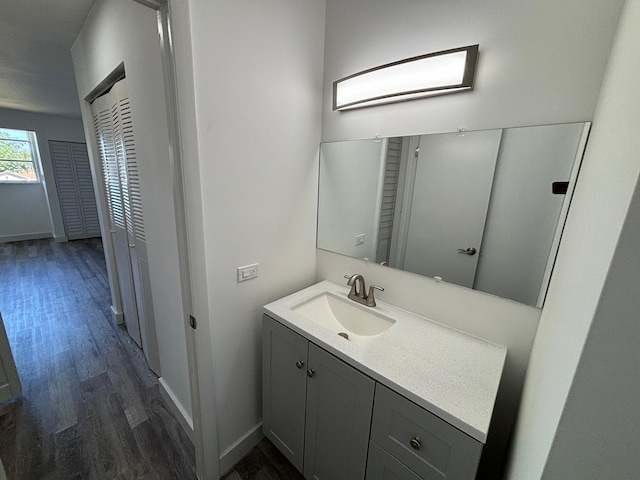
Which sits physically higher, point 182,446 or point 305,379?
point 305,379

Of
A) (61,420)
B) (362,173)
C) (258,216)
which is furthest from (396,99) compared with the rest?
(61,420)

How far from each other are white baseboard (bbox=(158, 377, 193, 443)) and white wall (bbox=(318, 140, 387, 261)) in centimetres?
140

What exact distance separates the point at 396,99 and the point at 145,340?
255 centimetres

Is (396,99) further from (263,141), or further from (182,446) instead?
(182,446)

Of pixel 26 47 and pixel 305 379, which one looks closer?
pixel 305 379

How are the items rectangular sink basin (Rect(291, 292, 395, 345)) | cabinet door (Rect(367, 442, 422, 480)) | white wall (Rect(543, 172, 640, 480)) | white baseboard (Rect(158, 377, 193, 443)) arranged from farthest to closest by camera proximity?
white baseboard (Rect(158, 377, 193, 443)) → rectangular sink basin (Rect(291, 292, 395, 345)) → cabinet door (Rect(367, 442, 422, 480)) → white wall (Rect(543, 172, 640, 480))

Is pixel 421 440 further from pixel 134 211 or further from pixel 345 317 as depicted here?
pixel 134 211

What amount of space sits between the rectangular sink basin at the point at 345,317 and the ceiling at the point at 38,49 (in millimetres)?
2680

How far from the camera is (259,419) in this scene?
1.58 m

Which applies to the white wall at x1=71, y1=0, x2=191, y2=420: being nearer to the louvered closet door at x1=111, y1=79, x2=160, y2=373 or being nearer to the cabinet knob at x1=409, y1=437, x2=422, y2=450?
the louvered closet door at x1=111, y1=79, x2=160, y2=373

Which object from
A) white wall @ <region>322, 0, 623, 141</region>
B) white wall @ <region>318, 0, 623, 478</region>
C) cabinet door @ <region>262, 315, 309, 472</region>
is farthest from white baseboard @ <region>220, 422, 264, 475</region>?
white wall @ <region>322, 0, 623, 141</region>

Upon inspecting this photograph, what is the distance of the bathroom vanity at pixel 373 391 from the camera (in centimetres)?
81

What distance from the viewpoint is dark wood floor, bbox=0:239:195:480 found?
1430mm

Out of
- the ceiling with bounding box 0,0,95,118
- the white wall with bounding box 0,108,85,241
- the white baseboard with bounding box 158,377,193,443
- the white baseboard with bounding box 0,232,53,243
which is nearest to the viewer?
the white baseboard with bounding box 158,377,193,443
